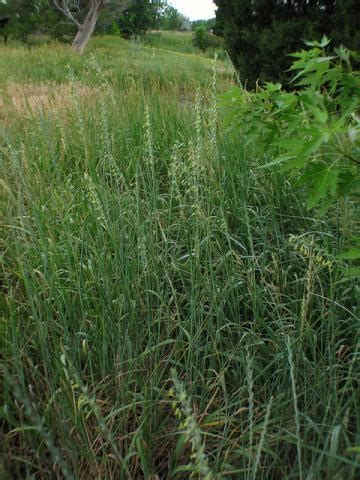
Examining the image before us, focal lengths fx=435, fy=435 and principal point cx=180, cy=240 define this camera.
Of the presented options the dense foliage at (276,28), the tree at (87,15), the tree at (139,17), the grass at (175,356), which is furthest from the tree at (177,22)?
the grass at (175,356)

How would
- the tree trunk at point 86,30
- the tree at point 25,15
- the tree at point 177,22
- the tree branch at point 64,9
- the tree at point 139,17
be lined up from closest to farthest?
1. the tree branch at point 64,9
2. the tree trunk at point 86,30
3. the tree at point 25,15
4. the tree at point 139,17
5. the tree at point 177,22

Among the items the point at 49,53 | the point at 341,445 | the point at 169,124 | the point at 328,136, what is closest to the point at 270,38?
Answer: the point at 169,124

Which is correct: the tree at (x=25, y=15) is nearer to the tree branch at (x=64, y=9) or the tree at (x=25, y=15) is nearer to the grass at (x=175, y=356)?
the tree branch at (x=64, y=9)

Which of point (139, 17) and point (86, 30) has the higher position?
point (139, 17)

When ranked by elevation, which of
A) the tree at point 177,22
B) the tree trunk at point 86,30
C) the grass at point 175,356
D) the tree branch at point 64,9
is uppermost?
the tree at point 177,22

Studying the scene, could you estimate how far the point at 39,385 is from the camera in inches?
52.1

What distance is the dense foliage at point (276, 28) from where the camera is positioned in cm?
408

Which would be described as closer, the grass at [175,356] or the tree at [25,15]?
the grass at [175,356]

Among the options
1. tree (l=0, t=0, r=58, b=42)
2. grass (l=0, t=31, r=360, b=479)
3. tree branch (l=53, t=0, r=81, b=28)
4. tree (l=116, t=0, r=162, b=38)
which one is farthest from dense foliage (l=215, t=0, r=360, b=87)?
tree (l=116, t=0, r=162, b=38)

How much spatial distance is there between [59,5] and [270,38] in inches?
430

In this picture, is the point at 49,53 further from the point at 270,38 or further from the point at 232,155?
the point at 232,155

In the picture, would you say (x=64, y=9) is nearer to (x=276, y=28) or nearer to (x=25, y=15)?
(x=25, y=15)

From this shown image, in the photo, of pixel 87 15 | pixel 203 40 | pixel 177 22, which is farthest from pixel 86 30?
pixel 177 22

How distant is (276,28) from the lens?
176 inches
